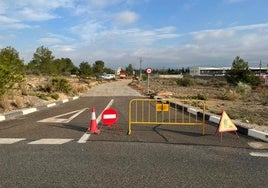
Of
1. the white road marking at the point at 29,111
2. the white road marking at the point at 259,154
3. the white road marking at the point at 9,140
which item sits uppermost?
the white road marking at the point at 9,140

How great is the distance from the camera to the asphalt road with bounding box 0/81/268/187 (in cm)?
528

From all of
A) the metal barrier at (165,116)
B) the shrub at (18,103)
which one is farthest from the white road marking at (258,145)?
the shrub at (18,103)

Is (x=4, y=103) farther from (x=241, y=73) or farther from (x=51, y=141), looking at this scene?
(x=241, y=73)

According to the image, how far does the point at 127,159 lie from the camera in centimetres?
658

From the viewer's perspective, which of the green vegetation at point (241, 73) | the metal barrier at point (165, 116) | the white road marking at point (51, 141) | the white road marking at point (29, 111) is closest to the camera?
the white road marking at point (51, 141)

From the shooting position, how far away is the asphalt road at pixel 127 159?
528 cm

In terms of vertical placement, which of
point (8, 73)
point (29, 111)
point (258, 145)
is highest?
point (8, 73)

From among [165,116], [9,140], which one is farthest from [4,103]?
[9,140]

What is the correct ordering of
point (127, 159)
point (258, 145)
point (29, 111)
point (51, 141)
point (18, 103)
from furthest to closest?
point (18, 103)
point (29, 111)
point (258, 145)
point (51, 141)
point (127, 159)

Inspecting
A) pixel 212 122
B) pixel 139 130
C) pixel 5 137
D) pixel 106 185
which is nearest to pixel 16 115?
pixel 5 137

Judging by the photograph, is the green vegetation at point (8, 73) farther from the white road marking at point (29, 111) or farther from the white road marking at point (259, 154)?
the white road marking at point (259, 154)

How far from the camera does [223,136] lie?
954 cm

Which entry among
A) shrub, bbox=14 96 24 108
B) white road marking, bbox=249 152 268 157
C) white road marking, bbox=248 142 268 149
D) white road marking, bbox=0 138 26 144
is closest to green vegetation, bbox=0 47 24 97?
shrub, bbox=14 96 24 108

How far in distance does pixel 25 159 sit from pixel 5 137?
271 centimetres
